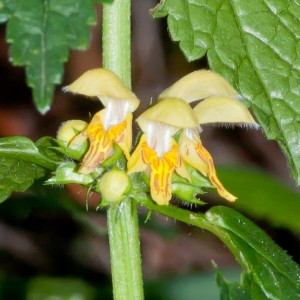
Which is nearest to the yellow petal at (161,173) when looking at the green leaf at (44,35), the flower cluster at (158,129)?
the flower cluster at (158,129)

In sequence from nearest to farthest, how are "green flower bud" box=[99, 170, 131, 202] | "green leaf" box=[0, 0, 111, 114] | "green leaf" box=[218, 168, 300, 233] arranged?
"green leaf" box=[0, 0, 111, 114]
"green flower bud" box=[99, 170, 131, 202]
"green leaf" box=[218, 168, 300, 233]

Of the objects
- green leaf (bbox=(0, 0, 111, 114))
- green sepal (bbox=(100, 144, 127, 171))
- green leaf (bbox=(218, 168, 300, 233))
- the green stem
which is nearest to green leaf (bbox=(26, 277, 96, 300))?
green leaf (bbox=(218, 168, 300, 233))

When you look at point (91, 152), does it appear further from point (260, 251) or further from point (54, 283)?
point (54, 283)

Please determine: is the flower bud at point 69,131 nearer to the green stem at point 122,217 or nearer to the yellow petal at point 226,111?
the green stem at point 122,217

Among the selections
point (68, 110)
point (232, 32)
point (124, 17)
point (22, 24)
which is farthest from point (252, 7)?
point (68, 110)

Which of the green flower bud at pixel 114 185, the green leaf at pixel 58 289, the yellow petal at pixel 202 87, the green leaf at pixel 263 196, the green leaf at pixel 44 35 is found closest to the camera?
the green leaf at pixel 44 35

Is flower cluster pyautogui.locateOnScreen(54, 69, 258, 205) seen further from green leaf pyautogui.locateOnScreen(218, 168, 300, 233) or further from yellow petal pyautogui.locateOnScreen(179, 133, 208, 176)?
green leaf pyautogui.locateOnScreen(218, 168, 300, 233)

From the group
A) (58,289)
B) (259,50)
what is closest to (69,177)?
(259,50)
